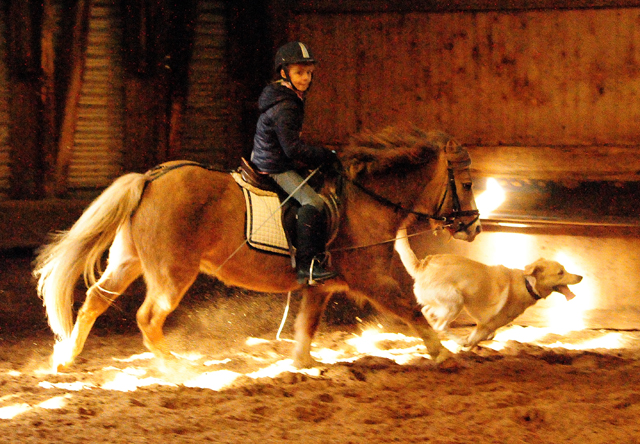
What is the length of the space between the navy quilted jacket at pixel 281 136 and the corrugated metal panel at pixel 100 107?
11.8ft

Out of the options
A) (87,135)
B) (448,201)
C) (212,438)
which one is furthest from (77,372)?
(87,135)

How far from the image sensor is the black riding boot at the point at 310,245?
5.32 metres

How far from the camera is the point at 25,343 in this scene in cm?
643

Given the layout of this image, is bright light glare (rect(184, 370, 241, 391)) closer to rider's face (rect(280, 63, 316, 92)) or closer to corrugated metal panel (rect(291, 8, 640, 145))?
rider's face (rect(280, 63, 316, 92))

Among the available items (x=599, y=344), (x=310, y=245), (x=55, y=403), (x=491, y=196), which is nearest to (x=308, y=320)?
(x=310, y=245)

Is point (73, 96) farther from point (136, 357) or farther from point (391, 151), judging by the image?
point (391, 151)

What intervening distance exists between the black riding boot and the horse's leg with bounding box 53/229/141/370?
4.37 feet

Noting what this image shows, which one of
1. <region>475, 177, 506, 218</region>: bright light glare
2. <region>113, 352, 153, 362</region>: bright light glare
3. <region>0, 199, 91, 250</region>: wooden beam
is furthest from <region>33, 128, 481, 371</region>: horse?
<region>475, 177, 506, 218</region>: bright light glare

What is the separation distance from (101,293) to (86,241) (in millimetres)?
554

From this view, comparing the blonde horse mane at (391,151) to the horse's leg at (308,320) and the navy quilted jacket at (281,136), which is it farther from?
the horse's leg at (308,320)

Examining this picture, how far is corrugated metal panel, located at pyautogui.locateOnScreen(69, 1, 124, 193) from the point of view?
328 inches

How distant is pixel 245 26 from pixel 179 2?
0.85 m

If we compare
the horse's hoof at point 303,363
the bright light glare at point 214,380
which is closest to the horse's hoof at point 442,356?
the horse's hoof at point 303,363

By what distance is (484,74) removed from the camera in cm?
816
